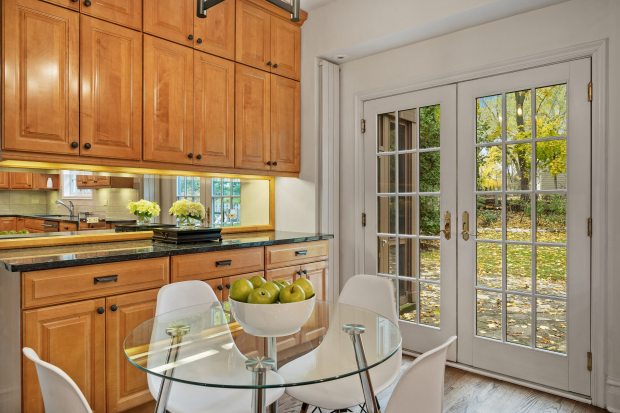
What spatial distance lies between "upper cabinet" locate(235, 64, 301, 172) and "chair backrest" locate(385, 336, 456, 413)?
2.46m

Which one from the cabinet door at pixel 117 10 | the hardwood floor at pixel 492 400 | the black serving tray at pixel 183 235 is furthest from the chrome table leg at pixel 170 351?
the cabinet door at pixel 117 10

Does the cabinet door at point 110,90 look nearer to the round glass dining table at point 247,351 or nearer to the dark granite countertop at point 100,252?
the dark granite countertop at point 100,252

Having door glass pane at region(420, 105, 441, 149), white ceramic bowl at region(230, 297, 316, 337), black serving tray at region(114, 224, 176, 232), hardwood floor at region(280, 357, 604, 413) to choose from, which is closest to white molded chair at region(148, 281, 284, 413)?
white ceramic bowl at region(230, 297, 316, 337)

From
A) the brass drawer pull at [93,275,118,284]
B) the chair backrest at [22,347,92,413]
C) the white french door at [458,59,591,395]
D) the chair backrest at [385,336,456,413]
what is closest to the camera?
the chair backrest at [22,347,92,413]

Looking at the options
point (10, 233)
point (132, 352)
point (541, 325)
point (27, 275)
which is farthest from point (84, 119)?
point (541, 325)

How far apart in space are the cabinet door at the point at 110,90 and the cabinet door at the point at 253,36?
2.73 ft

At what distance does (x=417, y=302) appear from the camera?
3.46m

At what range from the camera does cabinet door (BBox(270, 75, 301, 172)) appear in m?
3.64

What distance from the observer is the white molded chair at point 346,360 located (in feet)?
4.74

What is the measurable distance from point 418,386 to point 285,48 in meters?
3.16

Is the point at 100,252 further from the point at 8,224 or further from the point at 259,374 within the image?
the point at 259,374

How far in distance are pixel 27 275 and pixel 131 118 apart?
1156 millimetres

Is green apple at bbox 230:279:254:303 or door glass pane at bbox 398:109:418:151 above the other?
door glass pane at bbox 398:109:418:151

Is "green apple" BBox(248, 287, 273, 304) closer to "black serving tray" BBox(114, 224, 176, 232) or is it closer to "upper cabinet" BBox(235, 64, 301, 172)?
"black serving tray" BBox(114, 224, 176, 232)
